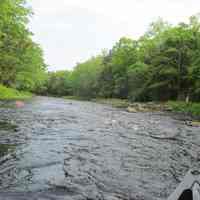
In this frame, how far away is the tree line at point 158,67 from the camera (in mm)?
36031

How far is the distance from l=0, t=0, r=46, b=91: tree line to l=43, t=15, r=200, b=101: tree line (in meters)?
18.0

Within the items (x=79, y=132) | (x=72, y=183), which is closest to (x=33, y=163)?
(x=72, y=183)

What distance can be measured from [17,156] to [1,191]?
2.06 m

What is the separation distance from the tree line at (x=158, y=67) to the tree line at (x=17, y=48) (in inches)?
711

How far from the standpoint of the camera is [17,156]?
6289mm

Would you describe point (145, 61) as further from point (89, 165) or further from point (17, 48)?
point (89, 165)

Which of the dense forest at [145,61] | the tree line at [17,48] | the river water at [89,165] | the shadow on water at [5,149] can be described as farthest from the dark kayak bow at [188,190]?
the dense forest at [145,61]

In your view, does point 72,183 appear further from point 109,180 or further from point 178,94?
point 178,94

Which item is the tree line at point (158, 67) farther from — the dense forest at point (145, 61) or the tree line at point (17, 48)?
the tree line at point (17, 48)

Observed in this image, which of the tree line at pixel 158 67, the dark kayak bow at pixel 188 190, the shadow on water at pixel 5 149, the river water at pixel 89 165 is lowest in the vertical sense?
the river water at pixel 89 165

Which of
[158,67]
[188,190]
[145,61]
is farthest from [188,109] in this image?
[188,190]

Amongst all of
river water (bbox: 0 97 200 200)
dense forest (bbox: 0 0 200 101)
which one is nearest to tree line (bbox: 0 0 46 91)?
dense forest (bbox: 0 0 200 101)

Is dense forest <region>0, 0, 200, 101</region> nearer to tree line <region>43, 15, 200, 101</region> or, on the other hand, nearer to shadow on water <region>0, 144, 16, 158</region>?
tree line <region>43, 15, 200, 101</region>

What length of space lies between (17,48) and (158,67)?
69.7ft
